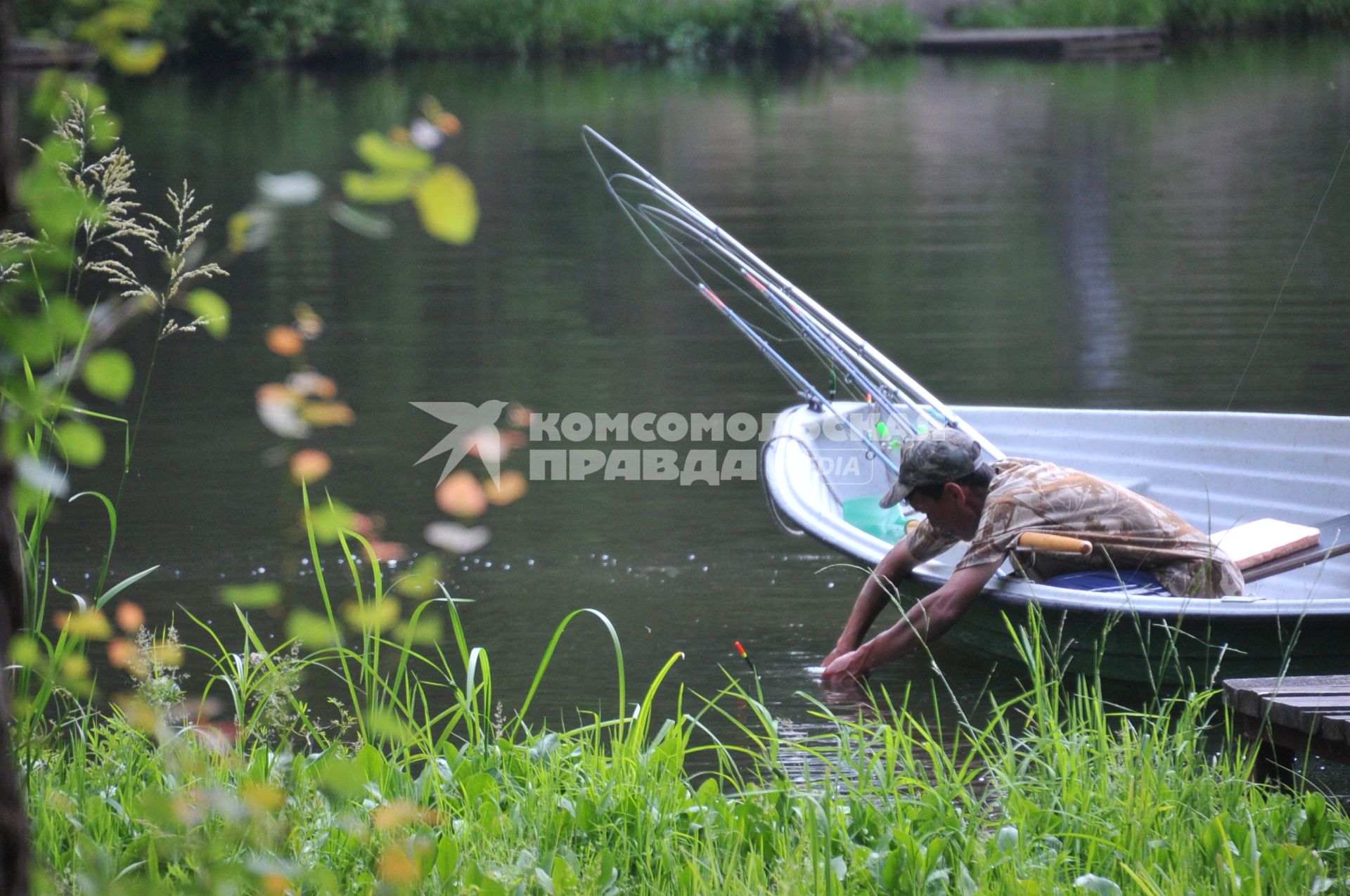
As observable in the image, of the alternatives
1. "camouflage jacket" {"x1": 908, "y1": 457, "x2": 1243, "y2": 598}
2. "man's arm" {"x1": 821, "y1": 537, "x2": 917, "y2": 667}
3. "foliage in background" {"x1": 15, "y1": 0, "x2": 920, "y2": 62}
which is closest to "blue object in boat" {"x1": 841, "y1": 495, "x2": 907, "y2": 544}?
"man's arm" {"x1": 821, "y1": 537, "x2": 917, "y2": 667}

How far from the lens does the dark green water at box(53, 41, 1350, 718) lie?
5.32 meters

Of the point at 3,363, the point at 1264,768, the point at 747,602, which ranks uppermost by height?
the point at 3,363

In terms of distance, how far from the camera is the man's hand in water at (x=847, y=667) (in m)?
4.09

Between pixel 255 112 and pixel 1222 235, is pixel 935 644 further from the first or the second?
pixel 255 112

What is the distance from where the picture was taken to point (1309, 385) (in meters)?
7.47

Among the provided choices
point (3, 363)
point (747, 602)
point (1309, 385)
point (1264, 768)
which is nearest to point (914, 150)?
point (1309, 385)

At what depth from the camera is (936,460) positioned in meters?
3.83

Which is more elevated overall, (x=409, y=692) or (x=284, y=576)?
(x=409, y=692)

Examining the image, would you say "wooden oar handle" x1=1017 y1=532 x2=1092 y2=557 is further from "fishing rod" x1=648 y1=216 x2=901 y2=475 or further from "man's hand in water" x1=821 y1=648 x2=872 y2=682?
"fishing rod" x1=648 y1=216 x2=901 y2=475

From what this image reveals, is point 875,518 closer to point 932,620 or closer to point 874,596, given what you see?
point 874,596

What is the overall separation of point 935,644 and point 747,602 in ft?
2.33

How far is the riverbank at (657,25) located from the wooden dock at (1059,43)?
118cm

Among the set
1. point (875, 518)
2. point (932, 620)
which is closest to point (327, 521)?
point (932, 620)

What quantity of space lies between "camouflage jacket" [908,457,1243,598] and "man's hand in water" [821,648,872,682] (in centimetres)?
40
